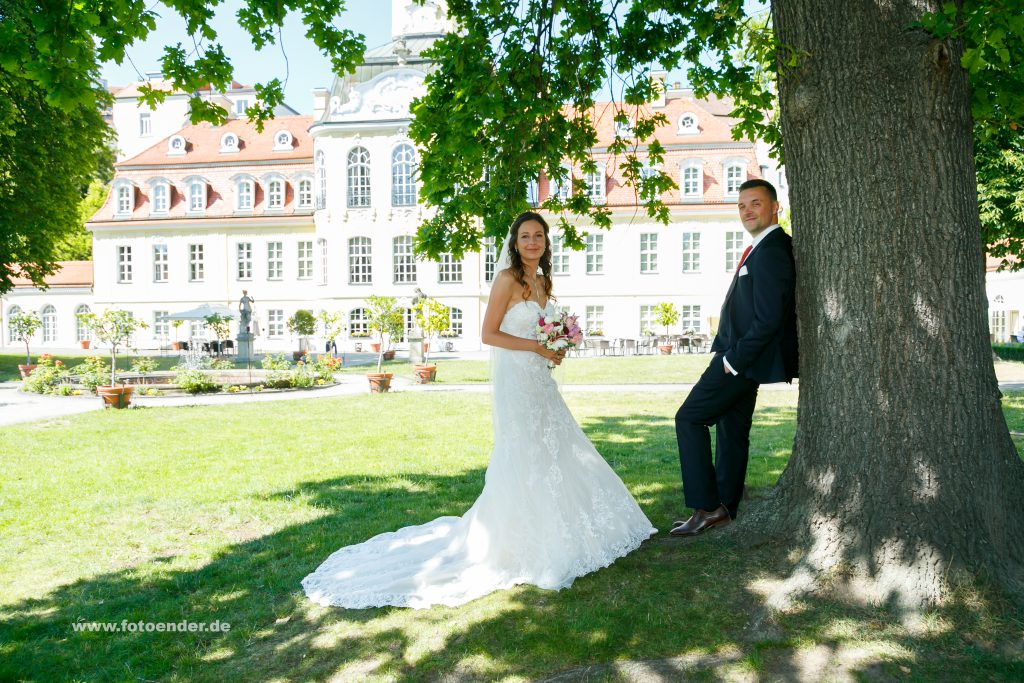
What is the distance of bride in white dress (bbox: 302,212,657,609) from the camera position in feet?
13.2

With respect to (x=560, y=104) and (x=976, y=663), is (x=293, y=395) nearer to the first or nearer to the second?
(x=560, y=104)

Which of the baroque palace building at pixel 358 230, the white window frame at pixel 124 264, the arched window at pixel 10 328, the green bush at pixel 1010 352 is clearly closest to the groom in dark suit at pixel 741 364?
the green bush at pixel 1010 352

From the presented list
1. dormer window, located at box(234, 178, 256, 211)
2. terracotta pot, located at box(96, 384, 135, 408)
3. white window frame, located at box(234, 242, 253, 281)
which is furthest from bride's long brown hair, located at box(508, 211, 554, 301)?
dormer window, located at box(234, 178, 256, 211)

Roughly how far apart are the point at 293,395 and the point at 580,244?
10.5 metres

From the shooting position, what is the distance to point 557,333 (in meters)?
4.41

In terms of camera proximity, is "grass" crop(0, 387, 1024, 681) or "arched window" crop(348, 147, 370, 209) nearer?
"grass" crop(0, 387, 1024, 681)

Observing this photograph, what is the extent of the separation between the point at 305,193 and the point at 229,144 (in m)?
5.16

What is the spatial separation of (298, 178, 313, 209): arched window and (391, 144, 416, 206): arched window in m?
5.26

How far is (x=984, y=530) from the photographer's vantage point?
3305mm

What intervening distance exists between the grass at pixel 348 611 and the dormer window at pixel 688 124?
1201 inches

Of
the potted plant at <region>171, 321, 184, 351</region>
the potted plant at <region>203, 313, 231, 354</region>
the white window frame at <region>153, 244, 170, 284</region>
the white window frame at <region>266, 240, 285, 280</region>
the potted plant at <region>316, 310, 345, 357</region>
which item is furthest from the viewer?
the white window frame at <region>153, 244, 170, 284</region>

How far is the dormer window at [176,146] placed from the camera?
1539 inches

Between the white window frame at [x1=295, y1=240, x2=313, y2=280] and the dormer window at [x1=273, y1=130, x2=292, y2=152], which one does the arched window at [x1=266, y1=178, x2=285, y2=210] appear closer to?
the dormer window at [x1=273, y1=130, x2=292, y2=152]

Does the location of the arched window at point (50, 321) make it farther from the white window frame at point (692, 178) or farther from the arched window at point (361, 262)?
the white window frame at point (692, 178)
